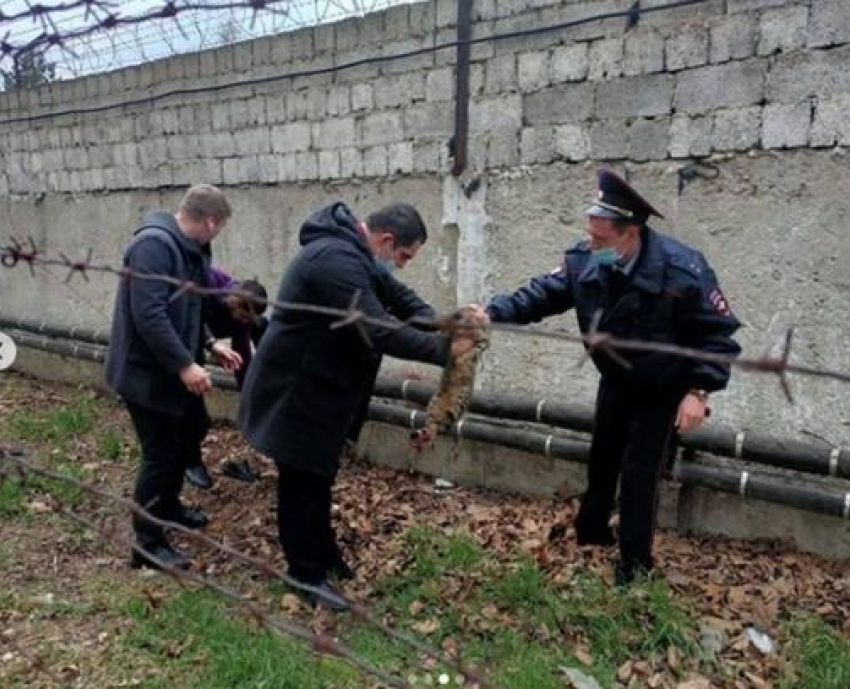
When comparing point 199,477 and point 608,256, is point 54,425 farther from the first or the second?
point 608,256

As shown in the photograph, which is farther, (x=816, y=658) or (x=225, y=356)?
(x=225, y=356)

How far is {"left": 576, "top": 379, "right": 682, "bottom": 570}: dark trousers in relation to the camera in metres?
3.49

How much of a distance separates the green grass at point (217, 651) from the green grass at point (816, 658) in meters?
1.63

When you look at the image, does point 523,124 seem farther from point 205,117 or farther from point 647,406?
point 205,117

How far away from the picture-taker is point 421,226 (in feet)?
11.8

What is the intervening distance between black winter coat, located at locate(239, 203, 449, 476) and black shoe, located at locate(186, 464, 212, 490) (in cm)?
169

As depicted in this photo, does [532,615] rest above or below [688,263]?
below

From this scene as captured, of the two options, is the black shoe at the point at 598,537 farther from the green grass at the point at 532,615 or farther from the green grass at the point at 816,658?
the green grass at the point at 816,658

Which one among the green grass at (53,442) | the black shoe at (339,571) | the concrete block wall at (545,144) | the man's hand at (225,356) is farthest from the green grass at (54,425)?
the black shoe at (339,571)

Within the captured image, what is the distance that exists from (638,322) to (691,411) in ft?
1.33

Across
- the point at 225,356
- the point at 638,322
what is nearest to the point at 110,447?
the point at 225,356

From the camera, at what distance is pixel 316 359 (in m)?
3.51

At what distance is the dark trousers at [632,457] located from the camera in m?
3.49

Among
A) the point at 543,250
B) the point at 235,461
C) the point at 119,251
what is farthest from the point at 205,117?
the point at 543,250
